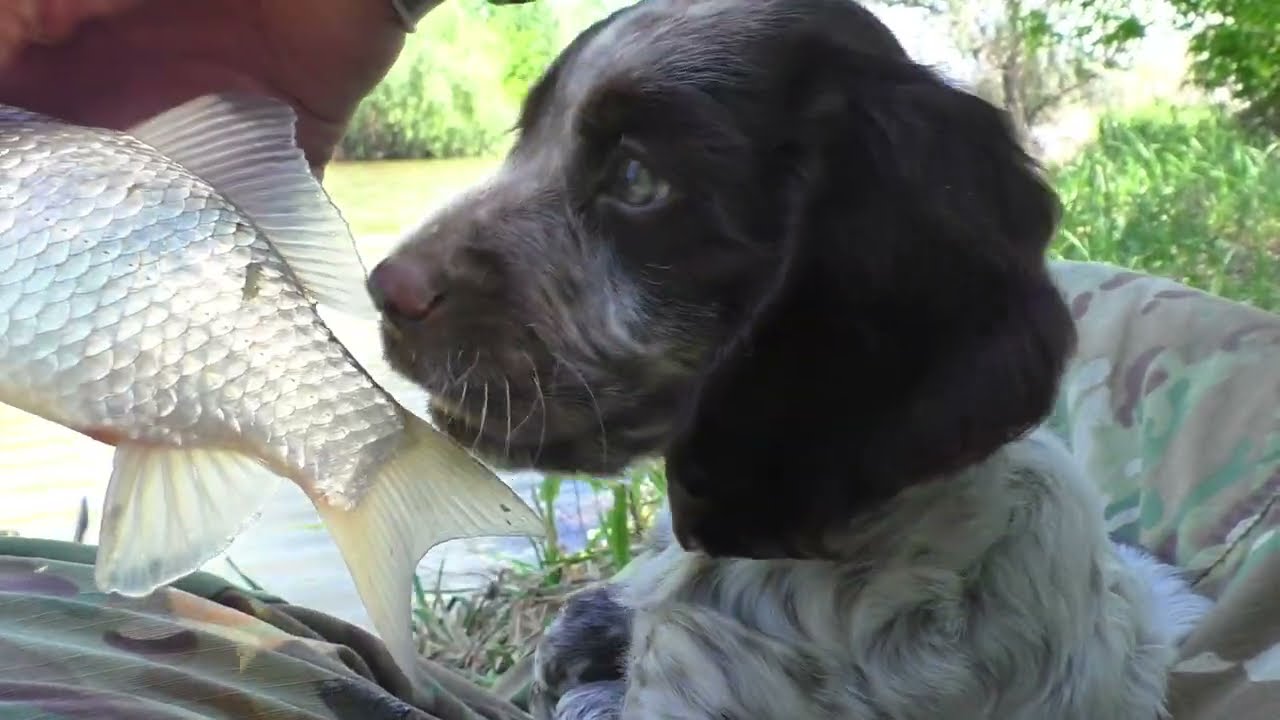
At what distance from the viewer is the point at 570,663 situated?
1.73 m

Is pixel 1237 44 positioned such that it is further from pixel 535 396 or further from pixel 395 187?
pixel 535 396

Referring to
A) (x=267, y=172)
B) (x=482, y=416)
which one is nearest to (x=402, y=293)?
(x=482, y=416)

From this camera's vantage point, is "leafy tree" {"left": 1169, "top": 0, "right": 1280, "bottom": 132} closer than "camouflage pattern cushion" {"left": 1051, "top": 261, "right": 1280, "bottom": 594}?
No

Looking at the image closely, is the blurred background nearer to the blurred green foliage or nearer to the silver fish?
the blurred green foliage

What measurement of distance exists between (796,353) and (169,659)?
69 cm

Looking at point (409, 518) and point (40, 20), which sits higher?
point (40, 20)

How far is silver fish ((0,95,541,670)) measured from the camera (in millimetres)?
704

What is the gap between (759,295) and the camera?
4.20 ft

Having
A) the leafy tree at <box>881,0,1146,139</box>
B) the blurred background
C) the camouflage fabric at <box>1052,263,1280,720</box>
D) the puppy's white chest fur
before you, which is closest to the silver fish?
the blurred background

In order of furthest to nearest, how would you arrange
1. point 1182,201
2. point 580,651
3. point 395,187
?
point 1182,201 → point 395,187 → point 580,651

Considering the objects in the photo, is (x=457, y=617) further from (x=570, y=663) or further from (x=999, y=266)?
(x=999, y=266)

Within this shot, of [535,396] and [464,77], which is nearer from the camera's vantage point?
[535,396]

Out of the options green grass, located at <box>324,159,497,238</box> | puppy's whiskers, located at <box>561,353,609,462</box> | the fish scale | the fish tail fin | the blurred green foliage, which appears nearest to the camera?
the fish scale

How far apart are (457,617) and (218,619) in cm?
155
